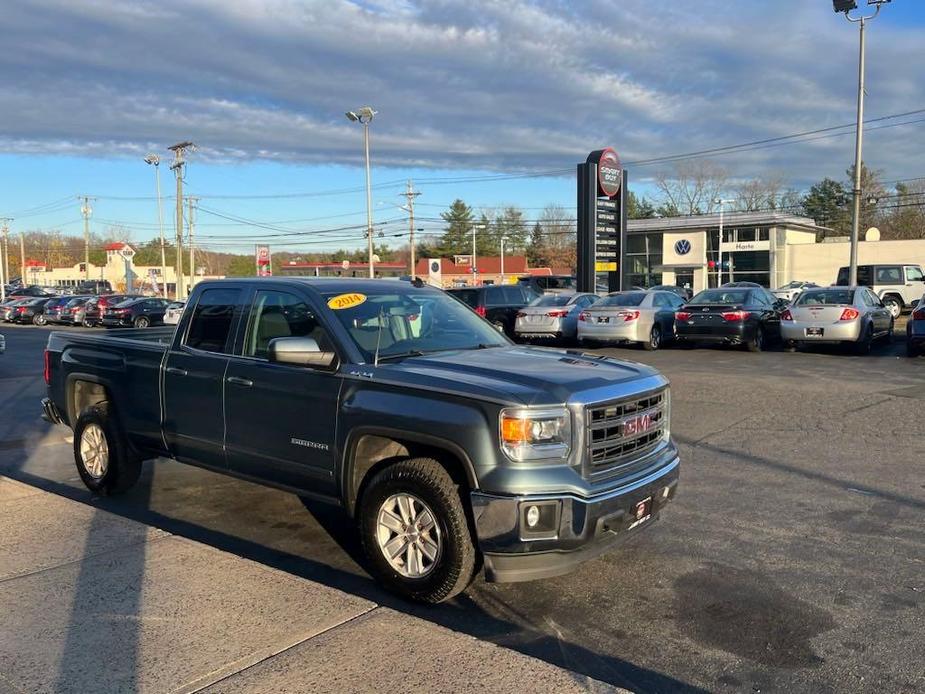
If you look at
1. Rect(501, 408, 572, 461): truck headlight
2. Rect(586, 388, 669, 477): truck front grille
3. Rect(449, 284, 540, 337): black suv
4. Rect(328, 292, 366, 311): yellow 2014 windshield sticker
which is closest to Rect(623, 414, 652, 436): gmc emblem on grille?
Rect(586, 388, 669, 477): truck front grille

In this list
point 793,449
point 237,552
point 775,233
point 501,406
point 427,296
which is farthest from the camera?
point 775,233

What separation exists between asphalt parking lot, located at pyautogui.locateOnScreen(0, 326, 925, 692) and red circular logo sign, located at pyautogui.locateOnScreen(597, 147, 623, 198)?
16.9 m

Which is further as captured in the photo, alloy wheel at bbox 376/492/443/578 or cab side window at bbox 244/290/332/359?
cab side window at bbox 244/290/332/359

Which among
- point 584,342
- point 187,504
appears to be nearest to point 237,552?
point 187,504

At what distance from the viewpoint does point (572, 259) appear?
114688 mm

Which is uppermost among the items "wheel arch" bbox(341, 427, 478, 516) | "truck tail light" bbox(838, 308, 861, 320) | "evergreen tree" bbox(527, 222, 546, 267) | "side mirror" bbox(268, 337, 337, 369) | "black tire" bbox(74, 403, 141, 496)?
"evergreen tree" bbox(527, 222, 546, 267)

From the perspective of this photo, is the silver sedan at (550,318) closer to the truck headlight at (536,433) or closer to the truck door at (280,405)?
the truck door at (280,405)

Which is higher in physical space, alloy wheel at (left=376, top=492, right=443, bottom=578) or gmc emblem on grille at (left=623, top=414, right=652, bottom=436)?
gmc emblem on grille at (left=623, top=414, right=652, bottom=436)

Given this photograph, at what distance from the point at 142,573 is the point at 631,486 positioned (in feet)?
9.30

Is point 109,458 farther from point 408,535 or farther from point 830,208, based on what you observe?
point 830,208

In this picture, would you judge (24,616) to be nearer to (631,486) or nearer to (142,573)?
(142,573)

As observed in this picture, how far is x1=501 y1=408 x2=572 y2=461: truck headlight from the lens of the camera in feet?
12.7

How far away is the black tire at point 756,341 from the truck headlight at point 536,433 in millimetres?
14479

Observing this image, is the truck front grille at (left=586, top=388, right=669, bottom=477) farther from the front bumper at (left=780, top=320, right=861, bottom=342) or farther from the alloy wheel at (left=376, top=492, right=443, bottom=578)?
the front bumper at (left=780, top=320, right=861, bottom=342)
